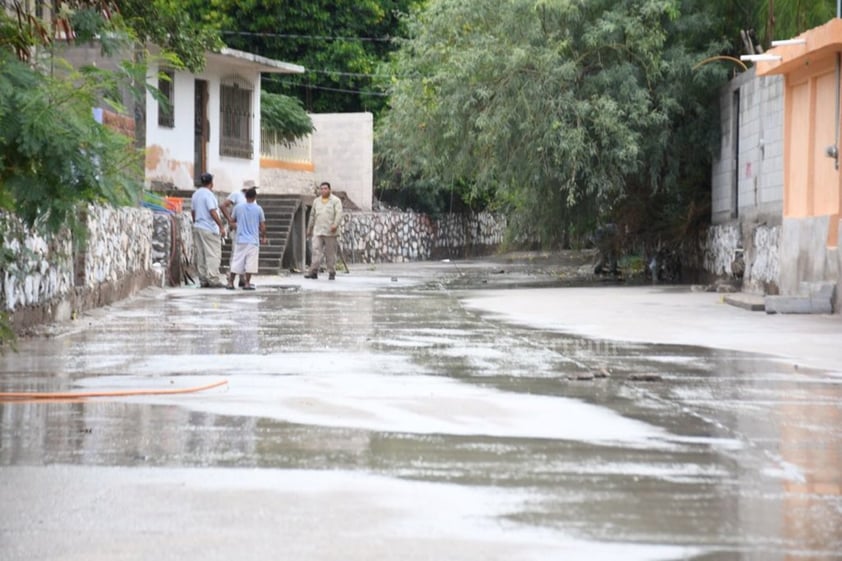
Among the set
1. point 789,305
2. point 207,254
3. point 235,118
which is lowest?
point 789,305

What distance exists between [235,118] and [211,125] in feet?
4.32

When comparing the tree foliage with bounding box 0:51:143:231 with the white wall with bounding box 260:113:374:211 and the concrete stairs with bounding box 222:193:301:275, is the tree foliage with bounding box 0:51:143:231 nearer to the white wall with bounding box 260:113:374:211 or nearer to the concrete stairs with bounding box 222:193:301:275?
the concrete stairs with bounding box 222:193:301:275

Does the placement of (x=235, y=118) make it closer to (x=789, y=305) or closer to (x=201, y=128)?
(x=201, y=128)

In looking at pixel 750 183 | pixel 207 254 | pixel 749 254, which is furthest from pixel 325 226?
pixel 749 254

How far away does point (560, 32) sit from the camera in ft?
90.8

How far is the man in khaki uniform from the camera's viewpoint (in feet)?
100

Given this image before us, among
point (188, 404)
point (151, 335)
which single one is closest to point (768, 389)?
point (188, 404)

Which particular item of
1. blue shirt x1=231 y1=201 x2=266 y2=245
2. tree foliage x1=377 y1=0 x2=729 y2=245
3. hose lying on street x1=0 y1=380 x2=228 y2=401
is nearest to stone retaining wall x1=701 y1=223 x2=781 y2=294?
tree foliage x1=377 y1=0 x2=729 y2=245

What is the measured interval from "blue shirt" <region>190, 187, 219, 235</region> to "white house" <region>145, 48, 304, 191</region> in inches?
307

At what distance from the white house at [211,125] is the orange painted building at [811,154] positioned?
16.5 meters

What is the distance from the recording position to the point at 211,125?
Answer: 38.3 meters

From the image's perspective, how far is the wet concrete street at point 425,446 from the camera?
5.77 metres

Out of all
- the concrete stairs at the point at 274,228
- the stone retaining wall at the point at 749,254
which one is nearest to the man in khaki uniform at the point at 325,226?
the concrete stairs at the point at 274,228

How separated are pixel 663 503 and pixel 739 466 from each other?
1.15 metres
